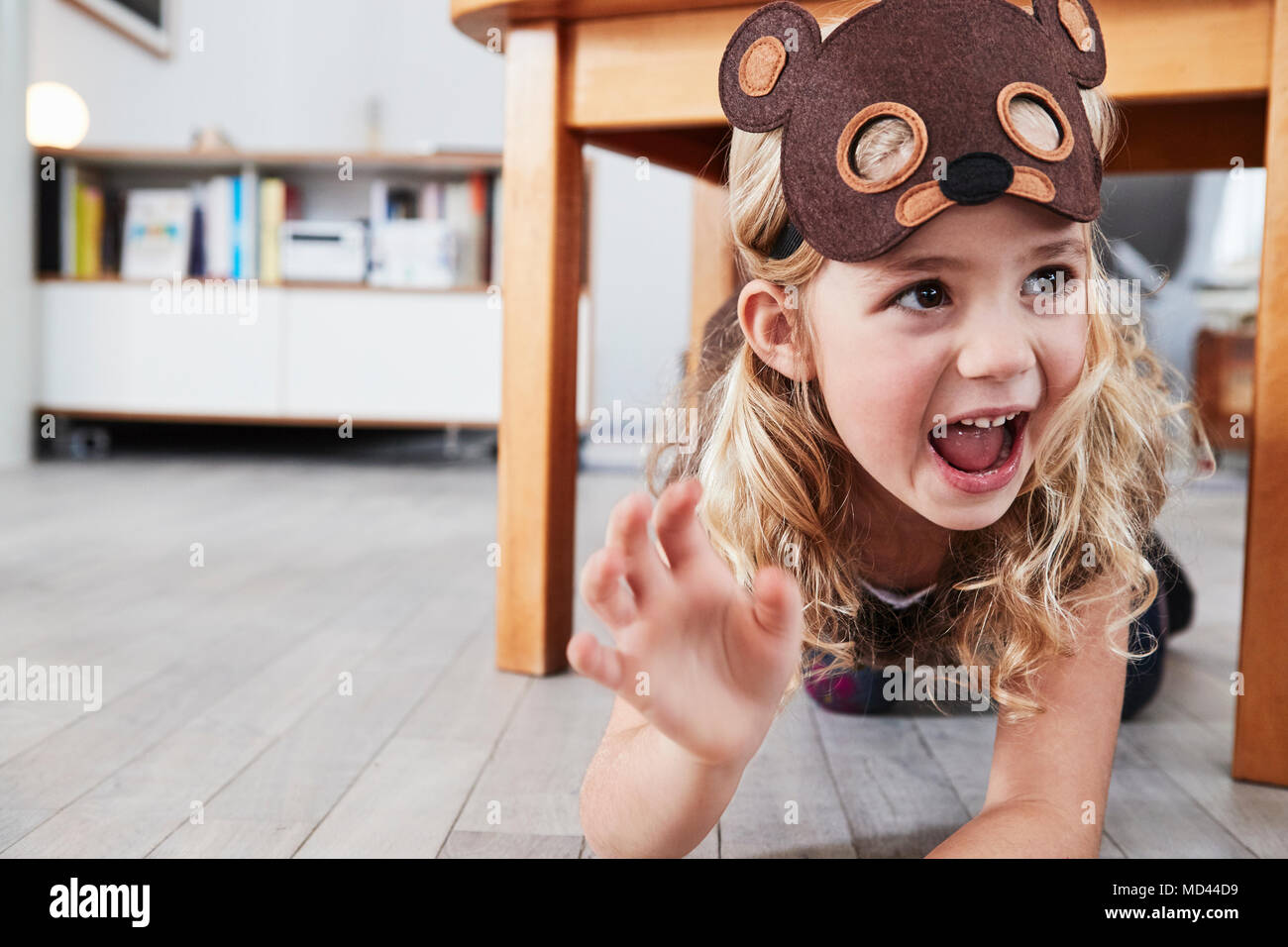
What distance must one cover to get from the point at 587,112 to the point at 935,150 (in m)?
0.56

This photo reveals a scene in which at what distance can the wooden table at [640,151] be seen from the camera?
869 mm

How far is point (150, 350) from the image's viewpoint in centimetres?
304

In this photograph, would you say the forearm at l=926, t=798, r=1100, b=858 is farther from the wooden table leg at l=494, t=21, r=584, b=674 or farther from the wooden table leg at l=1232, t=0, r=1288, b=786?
the wooden table leg at l=494, t=21, r=584, b=674

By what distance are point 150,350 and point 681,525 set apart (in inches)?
113

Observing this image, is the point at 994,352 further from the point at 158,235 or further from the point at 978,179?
the point at 158,235

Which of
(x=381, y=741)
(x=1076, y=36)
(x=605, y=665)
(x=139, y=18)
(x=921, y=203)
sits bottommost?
(x=381, y=741)

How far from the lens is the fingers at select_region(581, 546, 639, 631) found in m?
0.49

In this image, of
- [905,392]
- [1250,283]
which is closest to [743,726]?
[905,392]

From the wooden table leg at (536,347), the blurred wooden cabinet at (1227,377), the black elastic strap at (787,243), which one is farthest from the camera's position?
the blurred wooden cabinet at (1227,377)

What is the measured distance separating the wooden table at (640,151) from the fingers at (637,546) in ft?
1.92

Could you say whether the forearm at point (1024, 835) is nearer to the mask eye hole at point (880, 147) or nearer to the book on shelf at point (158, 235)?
the mask eye hole at point (880, 147)

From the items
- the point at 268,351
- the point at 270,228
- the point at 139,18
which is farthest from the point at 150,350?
the point at 139,18

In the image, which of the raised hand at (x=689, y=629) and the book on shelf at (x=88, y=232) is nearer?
the raised hand at (x=689, y=629)

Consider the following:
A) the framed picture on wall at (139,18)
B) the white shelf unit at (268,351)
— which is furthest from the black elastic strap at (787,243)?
the framed picture on wall at (139,18)
